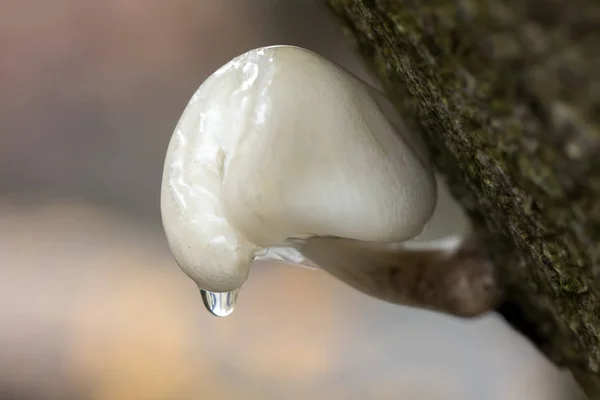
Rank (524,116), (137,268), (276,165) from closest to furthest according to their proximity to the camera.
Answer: (524,116) < (276,165) < (137,268)

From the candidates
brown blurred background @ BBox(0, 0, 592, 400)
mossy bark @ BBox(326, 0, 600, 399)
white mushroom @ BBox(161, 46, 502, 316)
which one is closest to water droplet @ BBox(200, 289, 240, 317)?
white mushroom @ BBox(161, 46, 502, 316)

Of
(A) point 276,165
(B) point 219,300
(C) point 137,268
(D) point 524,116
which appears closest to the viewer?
(D) point 524,116

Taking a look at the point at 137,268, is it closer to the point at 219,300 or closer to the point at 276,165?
the point at 219,300

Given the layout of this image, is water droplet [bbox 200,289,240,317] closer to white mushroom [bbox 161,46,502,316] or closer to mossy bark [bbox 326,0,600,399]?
white mushroom [bbox 161,46,502,316]

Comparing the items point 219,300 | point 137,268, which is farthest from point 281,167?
point 137,268

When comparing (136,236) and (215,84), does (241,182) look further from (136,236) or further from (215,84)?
(136,236)

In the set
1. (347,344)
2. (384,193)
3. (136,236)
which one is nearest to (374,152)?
(384,193)
